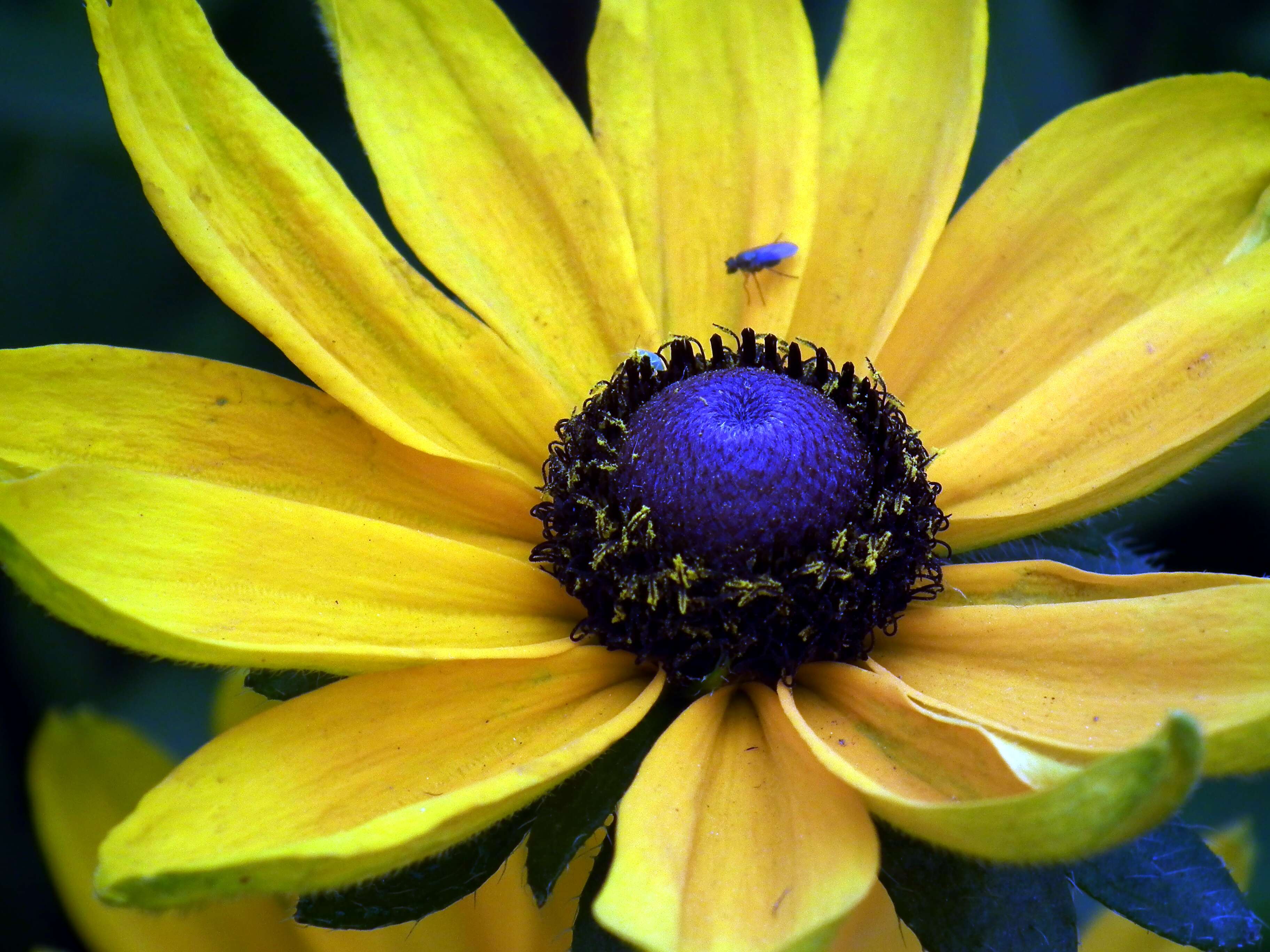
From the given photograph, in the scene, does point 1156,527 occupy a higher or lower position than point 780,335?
lower

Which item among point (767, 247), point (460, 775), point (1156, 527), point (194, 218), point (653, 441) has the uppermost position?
point (194, 218)

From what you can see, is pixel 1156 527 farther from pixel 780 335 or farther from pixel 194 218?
pixel 194 218

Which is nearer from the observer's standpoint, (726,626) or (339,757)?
(339,757)

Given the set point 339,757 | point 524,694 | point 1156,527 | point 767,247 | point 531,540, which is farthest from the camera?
point 1156,527

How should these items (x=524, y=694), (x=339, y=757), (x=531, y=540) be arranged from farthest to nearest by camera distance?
1. (x=531, y=540)
2. (x=524, y=694)
3. (x=339, y=757)

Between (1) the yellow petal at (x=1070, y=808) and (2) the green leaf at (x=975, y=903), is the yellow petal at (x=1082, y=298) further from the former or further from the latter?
(1) the yellow petal at (x=1070, y=808)

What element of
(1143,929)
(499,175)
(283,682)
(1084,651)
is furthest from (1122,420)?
(283,682)

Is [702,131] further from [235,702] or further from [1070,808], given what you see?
[1070,808]

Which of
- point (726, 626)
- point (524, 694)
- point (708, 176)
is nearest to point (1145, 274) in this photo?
point (708, 176)
